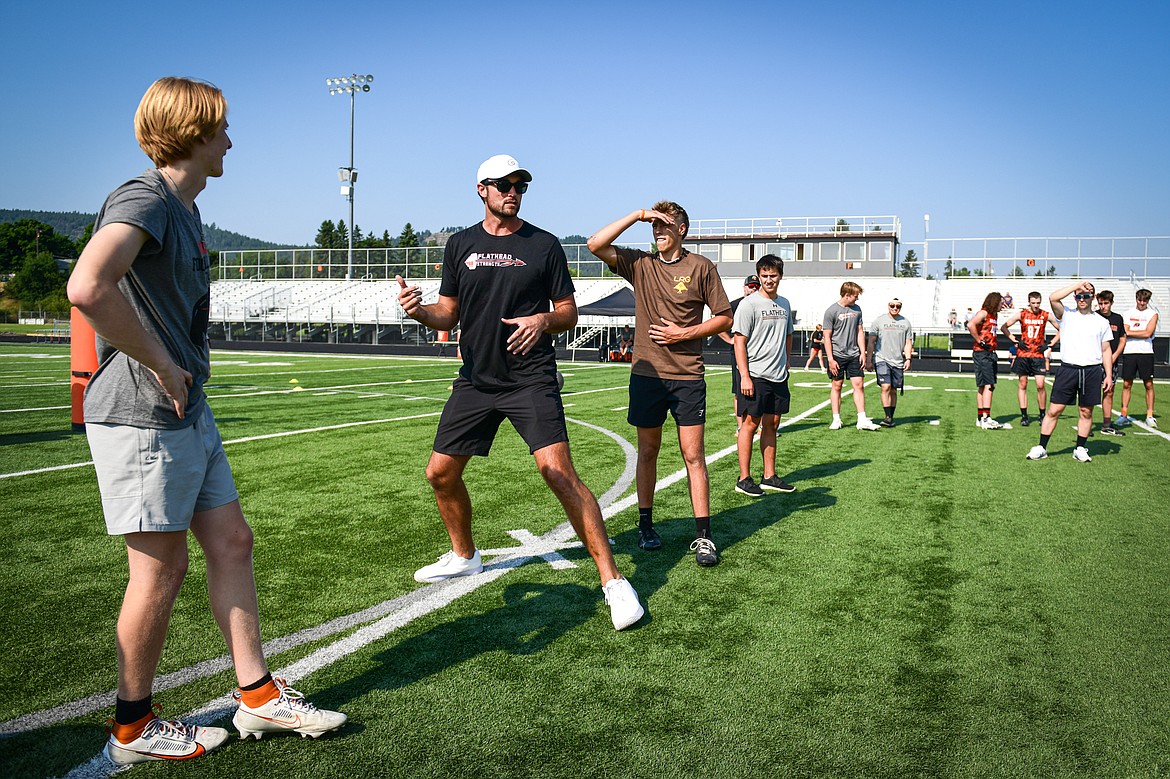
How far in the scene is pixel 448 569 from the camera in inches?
172

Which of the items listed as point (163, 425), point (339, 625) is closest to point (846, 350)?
point (339, 625)

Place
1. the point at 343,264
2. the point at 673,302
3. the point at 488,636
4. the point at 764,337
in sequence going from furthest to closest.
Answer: the point at 343,264 < the point at 764,337 < the point at 673,302 < the point at 488,636

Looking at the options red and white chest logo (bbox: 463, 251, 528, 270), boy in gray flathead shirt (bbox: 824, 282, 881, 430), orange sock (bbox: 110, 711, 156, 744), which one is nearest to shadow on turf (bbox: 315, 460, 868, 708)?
orange sock (bbox: 110, 711, 156, 744)

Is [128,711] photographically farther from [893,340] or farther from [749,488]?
[893,340]

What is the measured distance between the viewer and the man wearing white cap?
12.4 ft

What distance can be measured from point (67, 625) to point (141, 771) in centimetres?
148

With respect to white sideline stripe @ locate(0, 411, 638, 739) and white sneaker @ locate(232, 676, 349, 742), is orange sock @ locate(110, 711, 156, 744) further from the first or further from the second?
white sneaker @ locate(232, 676, 349, 742)

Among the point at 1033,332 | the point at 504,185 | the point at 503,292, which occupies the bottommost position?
the point at 1033,332

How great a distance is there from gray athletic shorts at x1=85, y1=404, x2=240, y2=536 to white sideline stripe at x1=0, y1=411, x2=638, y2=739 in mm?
820

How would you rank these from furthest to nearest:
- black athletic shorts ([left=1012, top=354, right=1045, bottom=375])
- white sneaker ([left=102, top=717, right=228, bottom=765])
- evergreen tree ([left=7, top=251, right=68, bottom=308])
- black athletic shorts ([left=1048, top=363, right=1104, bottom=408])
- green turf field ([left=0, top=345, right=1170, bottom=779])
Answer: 1. evergreen tree ([left=7, top=251, right=68, bottom=308])
2. black athletic shorts ([left=1012, top=354, right=1045, bottom=375])
3. black athletic shorts ([left=1048, top=363, right=1104, bottom=408])
4. green turf field ([left=0, top=345, right=1170, bottom=779])
5. white sneaker ([left=102, top=717, right=228, bottom=765])

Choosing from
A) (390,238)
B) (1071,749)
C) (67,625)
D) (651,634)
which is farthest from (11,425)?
(390,238)

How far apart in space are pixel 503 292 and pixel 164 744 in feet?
7.56

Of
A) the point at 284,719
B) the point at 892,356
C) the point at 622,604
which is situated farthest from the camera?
the point at 892,356

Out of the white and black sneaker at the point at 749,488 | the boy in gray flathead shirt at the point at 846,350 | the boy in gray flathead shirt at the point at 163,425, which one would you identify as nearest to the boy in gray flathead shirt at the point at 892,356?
the boy in gray flathead shirt at the point at 846,350
